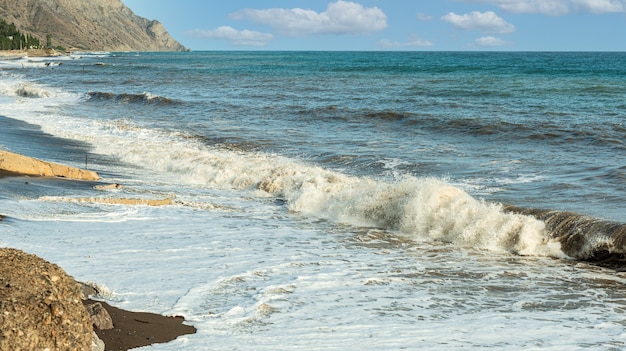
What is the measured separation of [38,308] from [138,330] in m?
1.70

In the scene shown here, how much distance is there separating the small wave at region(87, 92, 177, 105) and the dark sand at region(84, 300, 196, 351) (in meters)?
27.0

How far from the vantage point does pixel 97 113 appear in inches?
1081

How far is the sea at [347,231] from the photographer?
598cm

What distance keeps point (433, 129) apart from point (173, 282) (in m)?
16.2

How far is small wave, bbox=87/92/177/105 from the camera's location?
3281 centimetres

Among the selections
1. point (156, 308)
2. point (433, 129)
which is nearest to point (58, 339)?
point (156, 308)

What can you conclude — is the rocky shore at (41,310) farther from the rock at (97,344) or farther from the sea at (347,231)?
the sea at (347,231)

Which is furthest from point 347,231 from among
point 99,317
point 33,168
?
point 33,168

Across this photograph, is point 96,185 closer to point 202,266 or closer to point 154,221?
point 154,221

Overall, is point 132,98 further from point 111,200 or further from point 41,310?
point 41,310

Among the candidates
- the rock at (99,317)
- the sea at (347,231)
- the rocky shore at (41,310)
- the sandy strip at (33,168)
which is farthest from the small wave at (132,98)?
the rocky shore at (41,310)

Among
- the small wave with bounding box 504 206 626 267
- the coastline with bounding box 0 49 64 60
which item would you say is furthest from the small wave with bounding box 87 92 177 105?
the coastline with bounding box 0 49 64 60

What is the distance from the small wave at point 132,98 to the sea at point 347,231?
37.3 ft

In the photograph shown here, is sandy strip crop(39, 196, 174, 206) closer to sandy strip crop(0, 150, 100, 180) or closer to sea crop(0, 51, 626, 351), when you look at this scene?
sea crop(0, 51, 626, 351)
